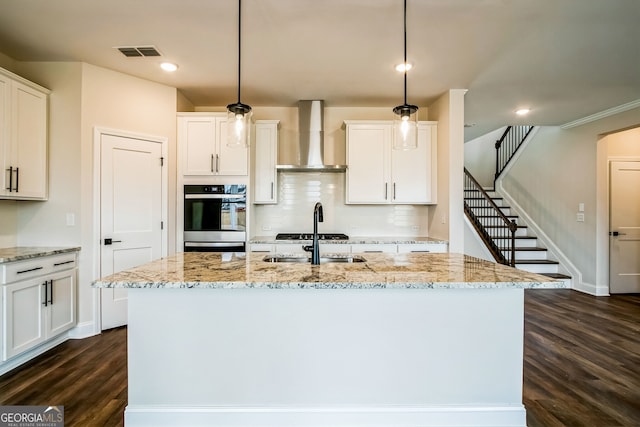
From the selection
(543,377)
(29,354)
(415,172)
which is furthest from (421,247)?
(29,354)

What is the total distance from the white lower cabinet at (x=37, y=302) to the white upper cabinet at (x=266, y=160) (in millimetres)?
2043

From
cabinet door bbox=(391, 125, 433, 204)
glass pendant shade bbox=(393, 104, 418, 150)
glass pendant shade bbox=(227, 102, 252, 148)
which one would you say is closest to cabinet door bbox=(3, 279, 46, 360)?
glass pendant shade bbox=(227, 102, 252, 148)

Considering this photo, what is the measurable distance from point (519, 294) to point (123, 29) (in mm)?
3460

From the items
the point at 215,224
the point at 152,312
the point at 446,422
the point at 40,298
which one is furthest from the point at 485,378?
the point at 40,298

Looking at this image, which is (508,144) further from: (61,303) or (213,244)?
(61,303)

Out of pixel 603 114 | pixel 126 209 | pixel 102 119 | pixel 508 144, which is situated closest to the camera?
pixel 102 119

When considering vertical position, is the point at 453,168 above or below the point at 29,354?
above

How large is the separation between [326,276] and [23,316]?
2577 mm

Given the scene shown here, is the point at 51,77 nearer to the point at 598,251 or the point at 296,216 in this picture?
the point at 296,216

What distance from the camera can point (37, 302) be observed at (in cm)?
256

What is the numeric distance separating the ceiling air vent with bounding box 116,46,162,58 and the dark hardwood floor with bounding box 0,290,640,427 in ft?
8.89

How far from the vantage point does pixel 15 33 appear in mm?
2576

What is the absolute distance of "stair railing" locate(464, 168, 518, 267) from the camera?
198 inches

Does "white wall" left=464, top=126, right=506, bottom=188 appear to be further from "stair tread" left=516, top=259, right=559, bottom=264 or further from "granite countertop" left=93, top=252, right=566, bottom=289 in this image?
"granite countertop" left=93, top=252, right=566, bottom=289
